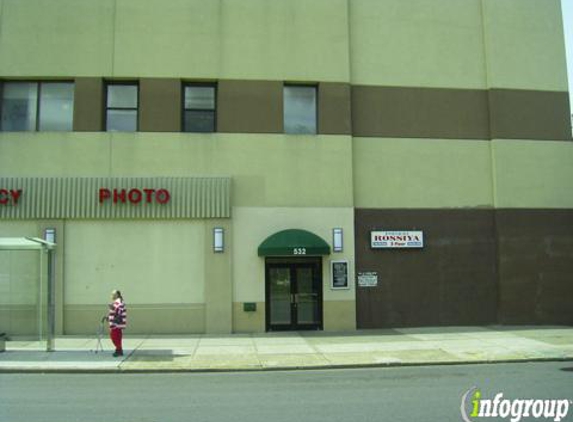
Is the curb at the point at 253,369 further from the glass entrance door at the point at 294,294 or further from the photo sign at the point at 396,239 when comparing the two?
the photo sign at the point at 396,239

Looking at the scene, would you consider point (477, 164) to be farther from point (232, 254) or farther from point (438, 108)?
point (232, 254)

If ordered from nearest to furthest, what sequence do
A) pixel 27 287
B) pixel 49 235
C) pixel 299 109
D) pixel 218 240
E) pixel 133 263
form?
pixel 27 287 < pixel 49 235 < pixel 133 263 < pixel 218 240 < pixel 299 109

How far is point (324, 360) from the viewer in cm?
1468

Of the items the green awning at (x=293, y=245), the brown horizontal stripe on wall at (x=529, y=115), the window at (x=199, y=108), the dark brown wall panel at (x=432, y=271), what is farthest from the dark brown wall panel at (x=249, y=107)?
the brown horizontal stripe on wall at (x=529, y=115)

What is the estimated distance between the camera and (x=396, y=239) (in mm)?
20688

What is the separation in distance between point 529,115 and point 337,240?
8968mm

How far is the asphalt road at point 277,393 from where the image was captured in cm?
909

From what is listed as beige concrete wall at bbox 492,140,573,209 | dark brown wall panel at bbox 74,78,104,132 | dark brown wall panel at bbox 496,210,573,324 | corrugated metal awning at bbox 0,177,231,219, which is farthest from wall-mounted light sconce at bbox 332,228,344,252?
dark brown wall panel at bbox 74,78,104,132

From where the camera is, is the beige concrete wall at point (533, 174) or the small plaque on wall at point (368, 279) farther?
the beige concrete wall at point (533, 174)

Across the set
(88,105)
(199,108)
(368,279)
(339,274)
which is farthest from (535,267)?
(88,105)

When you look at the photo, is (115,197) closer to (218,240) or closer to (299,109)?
(218,240)

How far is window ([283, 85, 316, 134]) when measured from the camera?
20.7 metres

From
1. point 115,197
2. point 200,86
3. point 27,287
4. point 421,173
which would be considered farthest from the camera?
point 421,173

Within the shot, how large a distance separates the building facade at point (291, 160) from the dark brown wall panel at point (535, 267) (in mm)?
58
